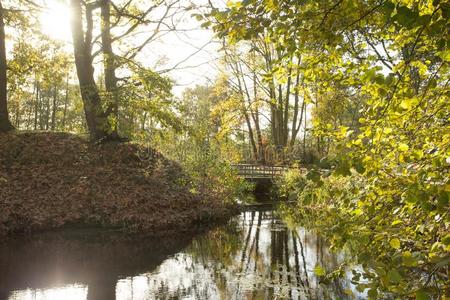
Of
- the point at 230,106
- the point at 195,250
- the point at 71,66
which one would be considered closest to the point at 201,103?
the point at 230,106

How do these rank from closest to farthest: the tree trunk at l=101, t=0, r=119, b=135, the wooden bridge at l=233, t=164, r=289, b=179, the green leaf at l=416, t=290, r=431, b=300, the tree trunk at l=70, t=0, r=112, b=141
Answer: the green leaf at l=416, t=290, r=431, b=300 < the tree trunk at l=101, t=0, r=119, b=135 < the tree trunk at l=70, t=0, r=112, b=141 < the wooden bridge at l=233, t=164, r=289, b=179

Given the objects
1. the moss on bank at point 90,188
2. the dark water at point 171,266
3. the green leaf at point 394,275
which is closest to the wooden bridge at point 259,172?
the moss on bank at point 90,188

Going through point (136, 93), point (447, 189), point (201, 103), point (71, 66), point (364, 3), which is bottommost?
point (447, 189)

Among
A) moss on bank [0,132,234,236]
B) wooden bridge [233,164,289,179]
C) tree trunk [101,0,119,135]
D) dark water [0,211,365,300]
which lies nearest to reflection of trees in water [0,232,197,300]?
dark water [0,211,365,300]

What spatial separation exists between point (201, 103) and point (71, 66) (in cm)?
2265

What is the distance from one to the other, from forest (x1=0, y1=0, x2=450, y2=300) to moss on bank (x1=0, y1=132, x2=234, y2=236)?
6 centimetres

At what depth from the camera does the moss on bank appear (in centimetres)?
1341

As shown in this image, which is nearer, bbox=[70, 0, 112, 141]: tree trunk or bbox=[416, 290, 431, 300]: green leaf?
bbox=[416, 290, 431, 300]: green leaf

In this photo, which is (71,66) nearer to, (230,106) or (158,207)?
(158,207)

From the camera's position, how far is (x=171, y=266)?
982 cm

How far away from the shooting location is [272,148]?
3206 cm

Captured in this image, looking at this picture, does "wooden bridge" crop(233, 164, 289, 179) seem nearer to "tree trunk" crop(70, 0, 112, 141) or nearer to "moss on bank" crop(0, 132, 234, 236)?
"moss on bank" crop(0, 132, 234, 236)

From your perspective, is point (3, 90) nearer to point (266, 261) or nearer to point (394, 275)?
point (266, 261)

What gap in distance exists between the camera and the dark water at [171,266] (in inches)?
312
